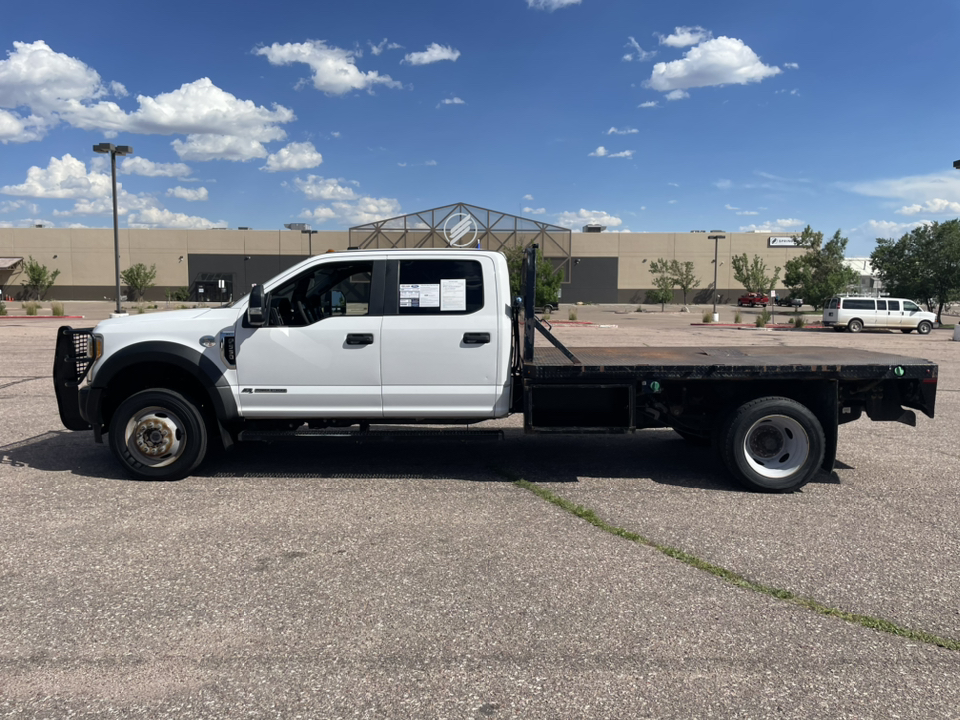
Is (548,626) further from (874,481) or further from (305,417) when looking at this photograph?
(874,481)

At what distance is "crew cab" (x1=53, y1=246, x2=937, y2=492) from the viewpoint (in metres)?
6.14

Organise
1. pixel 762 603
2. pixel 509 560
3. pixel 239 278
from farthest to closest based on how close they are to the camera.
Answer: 1. pixel 239 278
2. pixel 509 560
3. pixel 762 603

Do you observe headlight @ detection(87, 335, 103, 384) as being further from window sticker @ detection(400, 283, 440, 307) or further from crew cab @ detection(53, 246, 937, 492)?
window sticker @ detection(400, 283, 440, 307)

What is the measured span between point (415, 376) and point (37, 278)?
2836 inches

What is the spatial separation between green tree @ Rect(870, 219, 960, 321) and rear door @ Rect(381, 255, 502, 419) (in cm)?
4298

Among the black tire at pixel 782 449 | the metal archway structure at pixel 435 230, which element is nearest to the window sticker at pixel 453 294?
the black tire at pixel 782 449

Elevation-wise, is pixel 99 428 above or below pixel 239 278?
below

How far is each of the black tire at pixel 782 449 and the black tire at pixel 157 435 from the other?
180 inches

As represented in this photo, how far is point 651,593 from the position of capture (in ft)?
13.6

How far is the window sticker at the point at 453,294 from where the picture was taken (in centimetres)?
625

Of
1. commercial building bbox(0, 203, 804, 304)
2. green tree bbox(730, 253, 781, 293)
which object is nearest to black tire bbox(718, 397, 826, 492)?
green tree bbox(730, 253, 781, 293)

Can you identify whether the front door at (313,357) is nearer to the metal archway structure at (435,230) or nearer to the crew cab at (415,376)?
the crew cab at (415,376)

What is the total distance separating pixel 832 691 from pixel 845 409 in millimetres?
3991

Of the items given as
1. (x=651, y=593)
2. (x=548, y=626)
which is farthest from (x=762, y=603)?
(x=548, y=626)
